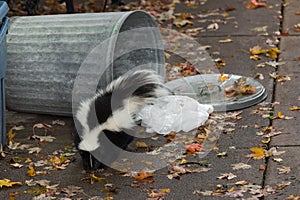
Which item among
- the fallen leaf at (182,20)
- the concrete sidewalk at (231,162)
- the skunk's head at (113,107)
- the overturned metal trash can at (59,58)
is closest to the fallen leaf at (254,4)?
the fallen leaf at (182,20)

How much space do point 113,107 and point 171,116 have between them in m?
0.74

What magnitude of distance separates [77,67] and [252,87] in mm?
1493

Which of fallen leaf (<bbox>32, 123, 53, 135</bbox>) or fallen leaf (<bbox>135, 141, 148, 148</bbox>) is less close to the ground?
fallen leaf (<bbox>135, 141, 148, 148</bbox>)

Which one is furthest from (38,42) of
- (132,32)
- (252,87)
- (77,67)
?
(252,87)

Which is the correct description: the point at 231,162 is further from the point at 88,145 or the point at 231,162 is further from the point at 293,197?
the point at 88,145

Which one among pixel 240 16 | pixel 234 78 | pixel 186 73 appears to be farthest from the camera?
pixel 240 16

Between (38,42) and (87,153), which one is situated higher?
(38,42)

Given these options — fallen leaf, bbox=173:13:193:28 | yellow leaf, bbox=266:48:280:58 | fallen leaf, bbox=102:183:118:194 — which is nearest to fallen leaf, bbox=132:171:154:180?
fallen leaf, bbox=102:183:118:194

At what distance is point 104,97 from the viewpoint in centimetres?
505

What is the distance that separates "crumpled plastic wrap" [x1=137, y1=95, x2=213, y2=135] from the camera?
5500 mm

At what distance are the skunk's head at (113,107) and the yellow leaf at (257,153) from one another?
0.86 m

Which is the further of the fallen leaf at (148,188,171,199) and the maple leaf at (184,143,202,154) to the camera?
the maple leaf at (184,143,202,154)

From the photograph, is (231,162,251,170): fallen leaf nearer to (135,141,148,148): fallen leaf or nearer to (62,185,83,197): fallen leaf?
(135,141,148,148): fallen leaf

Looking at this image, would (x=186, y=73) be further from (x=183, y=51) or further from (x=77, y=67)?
(x=77, y=67)
